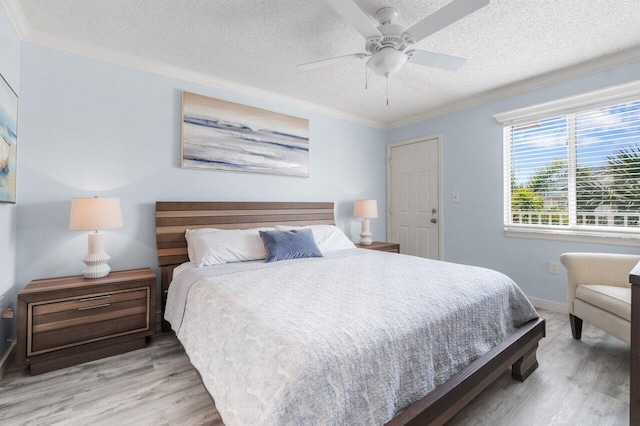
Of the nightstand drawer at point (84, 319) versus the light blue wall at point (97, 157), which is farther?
the light blue wall at point (97, 157)

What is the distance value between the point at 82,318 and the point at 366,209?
3046 mm

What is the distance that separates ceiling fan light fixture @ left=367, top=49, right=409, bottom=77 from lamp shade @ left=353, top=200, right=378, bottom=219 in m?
2.04

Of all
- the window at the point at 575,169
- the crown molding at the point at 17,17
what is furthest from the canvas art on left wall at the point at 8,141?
the window at the point at 575,169

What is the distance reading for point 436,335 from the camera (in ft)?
4.31

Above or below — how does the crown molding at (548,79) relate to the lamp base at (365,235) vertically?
above

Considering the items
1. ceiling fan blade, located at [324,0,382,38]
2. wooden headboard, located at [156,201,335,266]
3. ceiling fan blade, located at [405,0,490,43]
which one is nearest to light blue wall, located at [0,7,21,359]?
wooden headboard, located at [156,201,335,266]

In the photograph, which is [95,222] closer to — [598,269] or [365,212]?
[365,212]

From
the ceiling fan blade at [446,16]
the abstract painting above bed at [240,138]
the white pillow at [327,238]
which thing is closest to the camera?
the ceiling fan blade at [446,16]

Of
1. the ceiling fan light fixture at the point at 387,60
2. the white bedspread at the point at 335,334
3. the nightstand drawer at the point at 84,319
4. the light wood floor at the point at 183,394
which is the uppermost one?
the ceiling fan light fixture at the point at 387,60

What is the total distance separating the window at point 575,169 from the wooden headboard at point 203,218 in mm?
2463

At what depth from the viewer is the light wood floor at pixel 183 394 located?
150cm

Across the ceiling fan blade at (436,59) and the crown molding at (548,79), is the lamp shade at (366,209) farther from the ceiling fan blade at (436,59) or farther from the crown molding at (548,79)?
the ceiling fan blade at (436,59)

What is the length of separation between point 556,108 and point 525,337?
2.46 meters

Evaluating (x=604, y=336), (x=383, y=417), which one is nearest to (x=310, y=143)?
(x=383, y=417)
